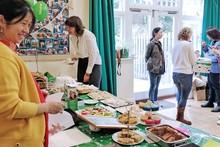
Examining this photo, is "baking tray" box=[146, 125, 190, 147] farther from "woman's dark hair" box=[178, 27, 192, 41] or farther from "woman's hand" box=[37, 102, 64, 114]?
"woman's dark hair" box=[178, 27, 192, 41]

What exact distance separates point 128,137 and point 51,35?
2.57 metres

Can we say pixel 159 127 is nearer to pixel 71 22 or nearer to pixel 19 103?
pixel 19 103

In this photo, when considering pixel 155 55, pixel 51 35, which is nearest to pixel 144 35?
pixel 155 55

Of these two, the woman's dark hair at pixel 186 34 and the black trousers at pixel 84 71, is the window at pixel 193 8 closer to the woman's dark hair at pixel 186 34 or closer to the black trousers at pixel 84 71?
the woman's dark hair at pixel 186 34

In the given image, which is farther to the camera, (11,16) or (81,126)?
(81,126)

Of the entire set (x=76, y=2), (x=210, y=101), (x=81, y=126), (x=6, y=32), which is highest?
(x=76, y=2)

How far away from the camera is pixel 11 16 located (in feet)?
→ 3.13

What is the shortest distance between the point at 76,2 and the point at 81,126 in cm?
254

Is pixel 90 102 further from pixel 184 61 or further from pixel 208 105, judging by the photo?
pixel 208 105

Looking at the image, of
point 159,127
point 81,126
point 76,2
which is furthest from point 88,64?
point 159,127

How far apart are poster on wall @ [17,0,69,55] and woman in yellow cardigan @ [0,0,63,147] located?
2617mm

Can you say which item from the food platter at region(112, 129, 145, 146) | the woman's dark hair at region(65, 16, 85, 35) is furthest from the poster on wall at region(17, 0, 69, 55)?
the food platter at region(112, 129, 145, 146)

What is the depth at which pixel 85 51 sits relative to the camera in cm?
312

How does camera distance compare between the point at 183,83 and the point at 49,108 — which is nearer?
the point at 49,108
